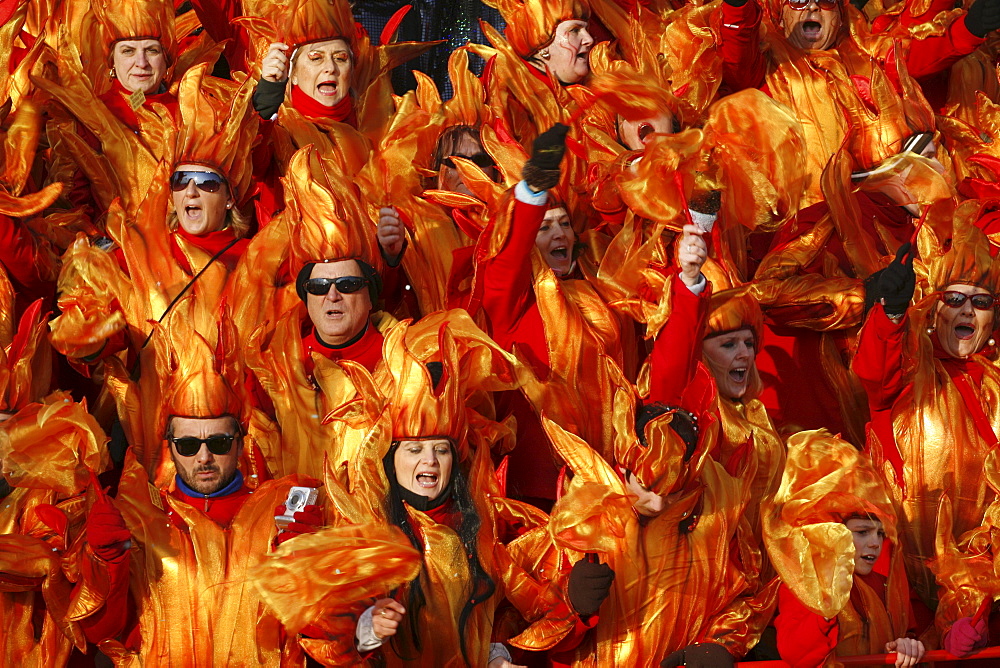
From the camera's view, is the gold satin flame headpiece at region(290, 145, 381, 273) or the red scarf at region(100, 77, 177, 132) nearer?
the gold satin flame headpiece at region(290, 145, 381, 273)

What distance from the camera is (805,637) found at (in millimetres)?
5070

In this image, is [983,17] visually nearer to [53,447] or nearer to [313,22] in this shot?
[313,22]

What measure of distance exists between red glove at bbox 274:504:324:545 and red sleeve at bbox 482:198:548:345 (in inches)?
36.4

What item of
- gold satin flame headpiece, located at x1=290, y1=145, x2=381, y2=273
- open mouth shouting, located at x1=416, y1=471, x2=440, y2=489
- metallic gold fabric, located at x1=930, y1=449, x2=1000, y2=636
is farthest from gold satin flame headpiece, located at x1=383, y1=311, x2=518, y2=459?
metallic gold fabric, located at x1=930, y1=449, x2=1000, y2=636

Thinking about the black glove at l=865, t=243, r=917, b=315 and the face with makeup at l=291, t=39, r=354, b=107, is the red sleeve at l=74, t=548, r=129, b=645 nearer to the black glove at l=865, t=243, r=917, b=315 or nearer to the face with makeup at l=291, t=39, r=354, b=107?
the face with makeup at l=291, t=39, r=354, b=107

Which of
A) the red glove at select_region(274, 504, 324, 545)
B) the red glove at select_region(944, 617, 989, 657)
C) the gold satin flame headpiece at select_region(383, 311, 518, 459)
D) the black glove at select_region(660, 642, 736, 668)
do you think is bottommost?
the red glove at select_region(944, 617, 989, 657)

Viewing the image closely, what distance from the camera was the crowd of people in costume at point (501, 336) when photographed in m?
5.11

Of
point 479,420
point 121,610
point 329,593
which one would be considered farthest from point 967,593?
point 121,610

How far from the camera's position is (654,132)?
20.2 feet

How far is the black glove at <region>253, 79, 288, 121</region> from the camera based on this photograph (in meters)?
6.19

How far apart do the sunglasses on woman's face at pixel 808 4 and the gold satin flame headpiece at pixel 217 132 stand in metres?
2.12

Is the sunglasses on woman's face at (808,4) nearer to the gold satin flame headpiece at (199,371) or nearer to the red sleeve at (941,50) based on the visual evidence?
the red sleeve at (941,50)

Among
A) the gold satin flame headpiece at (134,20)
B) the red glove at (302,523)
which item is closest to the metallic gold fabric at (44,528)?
the red glove at (302,523)

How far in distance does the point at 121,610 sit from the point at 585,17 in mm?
2792
